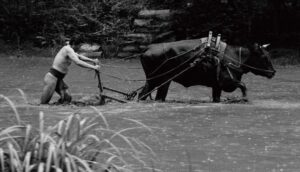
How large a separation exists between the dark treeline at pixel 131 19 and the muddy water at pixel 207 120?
5917 mm

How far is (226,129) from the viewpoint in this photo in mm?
15305

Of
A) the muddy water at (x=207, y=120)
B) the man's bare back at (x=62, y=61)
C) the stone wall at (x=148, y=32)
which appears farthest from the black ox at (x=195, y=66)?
the stone wall at (x=148, y=32)

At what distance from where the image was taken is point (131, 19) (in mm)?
37312

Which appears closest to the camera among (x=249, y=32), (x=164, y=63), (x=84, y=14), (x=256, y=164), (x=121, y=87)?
(x=256, y=164)

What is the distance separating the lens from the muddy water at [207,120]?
11703mm

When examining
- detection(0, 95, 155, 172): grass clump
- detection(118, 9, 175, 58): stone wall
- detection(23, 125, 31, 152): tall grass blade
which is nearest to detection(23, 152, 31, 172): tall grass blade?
detection(0, 95, 155, 172): grass clump

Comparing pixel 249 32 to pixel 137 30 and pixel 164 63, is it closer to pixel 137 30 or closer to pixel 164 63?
pixel 137 30

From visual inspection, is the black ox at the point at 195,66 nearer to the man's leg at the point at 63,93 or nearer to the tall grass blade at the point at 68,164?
the man's leg at the point at 63,93

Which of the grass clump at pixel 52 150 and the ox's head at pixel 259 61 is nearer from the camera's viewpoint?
the grass clump at pixel 52 150

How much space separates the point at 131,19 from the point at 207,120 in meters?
21.1

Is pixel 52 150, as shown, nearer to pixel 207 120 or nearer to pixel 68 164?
pixel 68 164

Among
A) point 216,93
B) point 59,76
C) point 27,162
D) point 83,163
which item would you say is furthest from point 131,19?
point 27,162

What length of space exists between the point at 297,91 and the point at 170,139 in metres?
10.3

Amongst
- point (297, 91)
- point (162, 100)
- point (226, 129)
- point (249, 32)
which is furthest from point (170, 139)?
point (249, 32)
